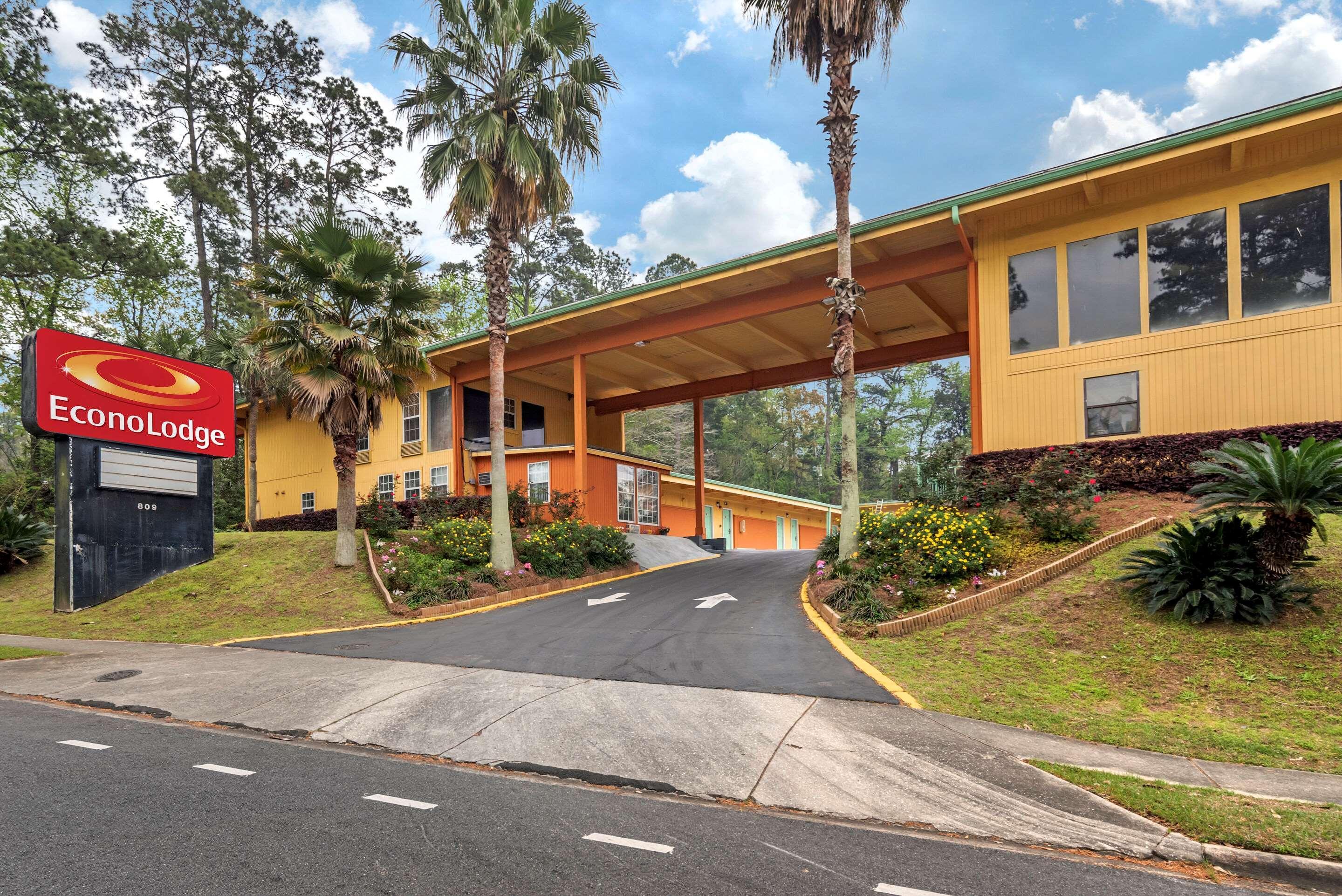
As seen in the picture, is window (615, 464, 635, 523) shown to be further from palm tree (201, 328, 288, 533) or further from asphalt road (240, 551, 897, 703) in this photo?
palm tree (201, 328, 288, 533)

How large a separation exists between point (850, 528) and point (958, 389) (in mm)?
56448

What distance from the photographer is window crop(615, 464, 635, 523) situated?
24.8 metres

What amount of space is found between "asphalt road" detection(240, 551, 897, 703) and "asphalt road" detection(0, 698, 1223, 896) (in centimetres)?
293

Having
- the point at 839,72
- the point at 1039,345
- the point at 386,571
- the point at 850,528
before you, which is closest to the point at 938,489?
the point at 850,528

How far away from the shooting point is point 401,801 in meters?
5.00

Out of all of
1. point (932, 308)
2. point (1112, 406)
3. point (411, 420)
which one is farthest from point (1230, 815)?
point (411, 420)

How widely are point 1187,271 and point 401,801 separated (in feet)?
50.6

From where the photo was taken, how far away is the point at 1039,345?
48.8 ft

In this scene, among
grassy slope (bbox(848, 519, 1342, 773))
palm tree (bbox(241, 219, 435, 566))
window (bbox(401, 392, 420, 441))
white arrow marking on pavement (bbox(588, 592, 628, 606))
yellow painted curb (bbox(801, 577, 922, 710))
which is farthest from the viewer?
window (bbox(401, 392, 420, 441))

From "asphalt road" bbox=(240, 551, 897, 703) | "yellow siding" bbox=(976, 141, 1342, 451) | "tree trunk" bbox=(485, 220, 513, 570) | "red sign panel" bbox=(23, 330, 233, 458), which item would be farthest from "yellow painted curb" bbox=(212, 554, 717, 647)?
"yellow siding" bbox=(976, 141, 1342, 451)

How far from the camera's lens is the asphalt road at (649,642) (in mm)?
8109

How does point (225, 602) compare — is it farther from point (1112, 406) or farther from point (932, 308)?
point (932, 308)

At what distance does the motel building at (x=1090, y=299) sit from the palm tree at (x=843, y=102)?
2412 millimetres

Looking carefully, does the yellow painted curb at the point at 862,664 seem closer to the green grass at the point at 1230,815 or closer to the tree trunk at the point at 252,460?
the green grass at the point at 1230,815
